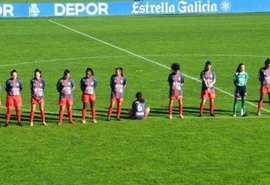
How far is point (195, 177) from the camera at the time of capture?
1792 centimetres

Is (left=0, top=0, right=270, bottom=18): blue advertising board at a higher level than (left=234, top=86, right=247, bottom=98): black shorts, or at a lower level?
higher

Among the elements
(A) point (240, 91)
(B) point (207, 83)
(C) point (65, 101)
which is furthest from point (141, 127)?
(A) point (240, 91)

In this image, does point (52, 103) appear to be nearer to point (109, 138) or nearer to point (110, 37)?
point (109, 138)

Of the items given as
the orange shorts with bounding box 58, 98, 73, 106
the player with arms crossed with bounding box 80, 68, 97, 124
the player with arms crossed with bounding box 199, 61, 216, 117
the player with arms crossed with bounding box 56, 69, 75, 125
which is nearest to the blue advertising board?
the player with arms crossed with bounding box 80, 68, 97, 124

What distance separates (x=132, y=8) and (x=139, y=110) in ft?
157

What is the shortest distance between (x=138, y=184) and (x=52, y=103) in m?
11.6

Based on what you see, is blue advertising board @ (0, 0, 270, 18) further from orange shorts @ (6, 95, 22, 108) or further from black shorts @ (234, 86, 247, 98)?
black shorts @ (234, 86, 247, 98)

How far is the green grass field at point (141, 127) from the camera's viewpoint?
18.4 metres

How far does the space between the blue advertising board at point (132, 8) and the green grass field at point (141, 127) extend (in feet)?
53.9

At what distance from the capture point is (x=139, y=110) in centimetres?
2483

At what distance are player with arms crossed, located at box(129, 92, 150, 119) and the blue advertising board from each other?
44.5 metres

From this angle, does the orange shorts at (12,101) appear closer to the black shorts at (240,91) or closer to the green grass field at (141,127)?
the green grass field at (141,127)

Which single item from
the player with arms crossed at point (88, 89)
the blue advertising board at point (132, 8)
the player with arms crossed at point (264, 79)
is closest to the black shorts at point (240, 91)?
the player with arms crossed at point (264, 79)

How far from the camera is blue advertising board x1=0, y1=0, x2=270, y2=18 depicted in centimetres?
6812
